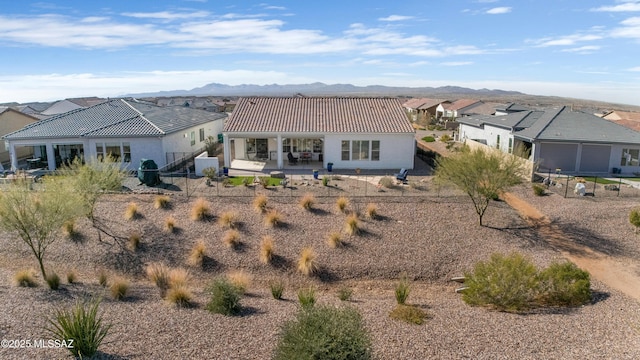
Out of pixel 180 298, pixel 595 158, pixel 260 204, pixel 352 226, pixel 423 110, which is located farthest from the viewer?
pixel 423 110

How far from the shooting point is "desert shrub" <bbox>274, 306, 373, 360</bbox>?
7961 millimetres

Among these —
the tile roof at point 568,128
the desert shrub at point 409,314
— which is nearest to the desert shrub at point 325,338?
the desert shrub at point 409,314

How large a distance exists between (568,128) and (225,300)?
30.7m

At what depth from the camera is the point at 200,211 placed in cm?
2180

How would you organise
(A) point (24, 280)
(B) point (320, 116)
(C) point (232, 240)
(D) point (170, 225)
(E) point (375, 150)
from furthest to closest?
(B) point (320, 116) < (E) point (375, 150) < (D) point (170, 225) < (C) point (232, 240) < (A) point (24, 280)

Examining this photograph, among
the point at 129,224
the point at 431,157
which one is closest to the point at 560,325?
the point at 129,224

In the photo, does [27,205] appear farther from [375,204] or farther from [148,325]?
[375,204]

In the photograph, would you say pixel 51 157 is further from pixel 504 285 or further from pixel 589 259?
pixel 589 259

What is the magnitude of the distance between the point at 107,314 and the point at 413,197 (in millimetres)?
17051

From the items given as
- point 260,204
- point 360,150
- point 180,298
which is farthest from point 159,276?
point 360,150

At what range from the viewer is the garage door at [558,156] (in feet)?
104

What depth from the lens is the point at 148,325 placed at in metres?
11.4

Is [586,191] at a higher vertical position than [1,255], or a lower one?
higher

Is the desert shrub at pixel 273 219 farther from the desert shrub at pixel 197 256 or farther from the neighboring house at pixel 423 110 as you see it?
the neighboring house at pixel 423 110
